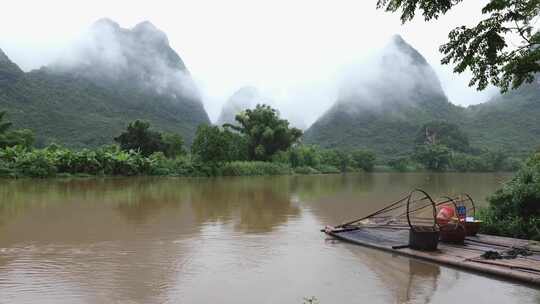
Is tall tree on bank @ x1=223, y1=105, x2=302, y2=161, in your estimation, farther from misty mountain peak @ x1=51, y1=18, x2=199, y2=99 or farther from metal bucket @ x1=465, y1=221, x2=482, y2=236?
misty mountain peak @ x1=51, y1=18, x2=199, y2=99

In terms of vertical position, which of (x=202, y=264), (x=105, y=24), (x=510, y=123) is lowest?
(x=202, y=264)

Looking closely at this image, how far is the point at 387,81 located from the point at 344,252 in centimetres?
8296

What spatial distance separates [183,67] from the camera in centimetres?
8331

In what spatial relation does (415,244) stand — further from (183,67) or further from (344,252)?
(183,67)

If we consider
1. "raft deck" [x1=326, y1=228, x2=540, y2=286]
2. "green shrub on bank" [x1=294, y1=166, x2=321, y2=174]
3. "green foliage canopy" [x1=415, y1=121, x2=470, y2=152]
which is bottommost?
"raft deck" [x1=326, y1=228, x2=540, y2=286]

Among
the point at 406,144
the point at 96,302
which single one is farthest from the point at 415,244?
the point at 406,144

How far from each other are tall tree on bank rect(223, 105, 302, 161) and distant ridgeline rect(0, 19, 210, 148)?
44.6 feet

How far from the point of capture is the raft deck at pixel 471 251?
530 cm

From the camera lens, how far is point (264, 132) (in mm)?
37844

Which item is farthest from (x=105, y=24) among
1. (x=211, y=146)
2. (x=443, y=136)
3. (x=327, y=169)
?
(x=443, y=136)

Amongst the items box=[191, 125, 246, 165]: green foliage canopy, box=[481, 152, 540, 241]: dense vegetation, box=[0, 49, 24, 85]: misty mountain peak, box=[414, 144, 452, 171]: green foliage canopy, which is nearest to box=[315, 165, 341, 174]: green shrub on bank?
box=[414, 144, 452, 171]: green foliage canopy

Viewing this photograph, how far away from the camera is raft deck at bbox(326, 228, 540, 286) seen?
17.4 ft

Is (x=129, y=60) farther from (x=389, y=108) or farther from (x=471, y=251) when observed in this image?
(x=471, y=251)

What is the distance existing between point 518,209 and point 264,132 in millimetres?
30709
